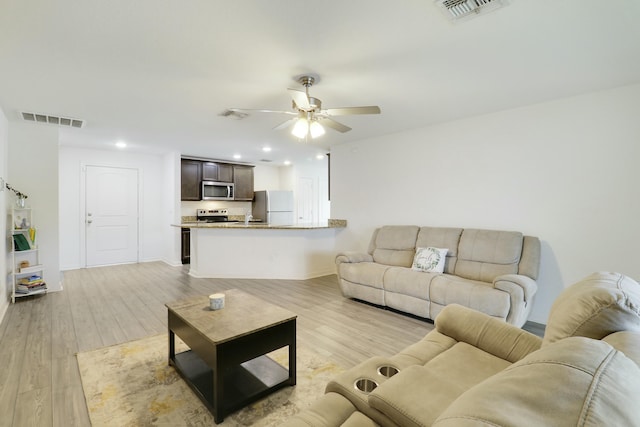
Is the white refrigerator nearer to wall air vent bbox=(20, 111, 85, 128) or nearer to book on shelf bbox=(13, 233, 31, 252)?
wall air vent bbox=(20, 111, 85, 128)

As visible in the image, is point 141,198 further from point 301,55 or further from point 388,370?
point 388,370

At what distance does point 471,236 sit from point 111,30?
12.7 feet

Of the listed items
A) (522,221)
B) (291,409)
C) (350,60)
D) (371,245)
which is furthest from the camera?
(371,245)

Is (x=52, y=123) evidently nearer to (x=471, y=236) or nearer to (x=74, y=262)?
(x=74, y=262)

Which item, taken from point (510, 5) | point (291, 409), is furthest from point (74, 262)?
point (510, 5)

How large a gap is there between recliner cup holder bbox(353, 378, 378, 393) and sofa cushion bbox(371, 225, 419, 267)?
9.43 ft

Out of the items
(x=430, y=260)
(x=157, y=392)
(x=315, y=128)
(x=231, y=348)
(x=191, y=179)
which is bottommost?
(x=157, y=392)

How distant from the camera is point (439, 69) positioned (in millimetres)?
2527

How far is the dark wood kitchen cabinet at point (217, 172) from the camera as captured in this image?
6.96 metres

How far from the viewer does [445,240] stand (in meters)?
3.81

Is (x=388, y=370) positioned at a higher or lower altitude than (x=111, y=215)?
lower

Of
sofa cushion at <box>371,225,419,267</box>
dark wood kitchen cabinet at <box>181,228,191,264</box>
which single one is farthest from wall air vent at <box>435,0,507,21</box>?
dark wood kitchen cabinet at <box>181,228,191,264</box>

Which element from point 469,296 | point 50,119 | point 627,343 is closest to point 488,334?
point 627,343

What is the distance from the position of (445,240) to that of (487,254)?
20.7 inches
